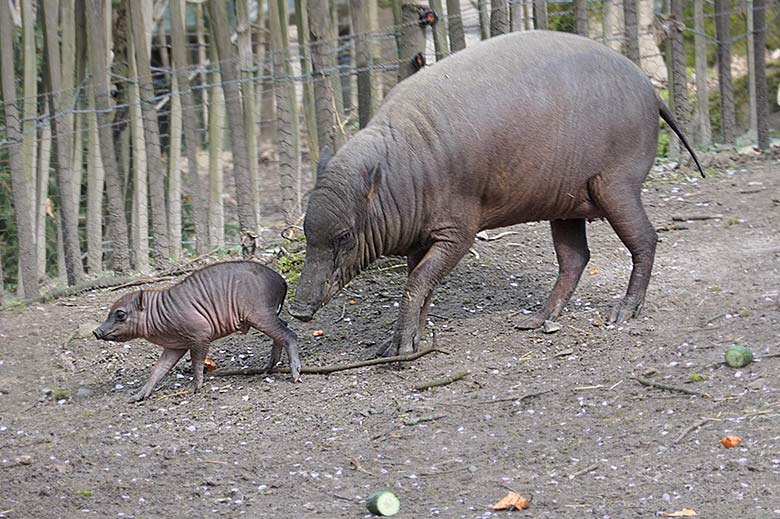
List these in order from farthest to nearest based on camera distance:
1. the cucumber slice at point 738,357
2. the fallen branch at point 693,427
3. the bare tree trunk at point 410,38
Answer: the bare tree trunk at point 410,38
the cucumber slice at point 738,357
the fallen branch at point 693,427

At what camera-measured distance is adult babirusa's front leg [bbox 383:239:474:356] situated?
6.12 metres

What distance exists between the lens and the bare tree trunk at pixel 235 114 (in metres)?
8.22

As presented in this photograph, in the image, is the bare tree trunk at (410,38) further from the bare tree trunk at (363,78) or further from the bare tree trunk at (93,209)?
the bare tree trunk at (93,209)

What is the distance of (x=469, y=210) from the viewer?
6.11 metres

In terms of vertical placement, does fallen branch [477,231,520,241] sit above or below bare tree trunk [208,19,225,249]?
below

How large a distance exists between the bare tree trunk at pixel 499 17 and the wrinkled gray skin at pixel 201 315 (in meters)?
2.97

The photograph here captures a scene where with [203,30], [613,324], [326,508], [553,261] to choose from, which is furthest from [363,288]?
[203,30]

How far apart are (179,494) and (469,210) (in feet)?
7.42

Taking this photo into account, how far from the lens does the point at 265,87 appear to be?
542 inches

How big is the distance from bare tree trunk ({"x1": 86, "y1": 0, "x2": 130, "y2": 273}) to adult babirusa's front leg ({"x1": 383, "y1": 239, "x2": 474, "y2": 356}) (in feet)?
10.3

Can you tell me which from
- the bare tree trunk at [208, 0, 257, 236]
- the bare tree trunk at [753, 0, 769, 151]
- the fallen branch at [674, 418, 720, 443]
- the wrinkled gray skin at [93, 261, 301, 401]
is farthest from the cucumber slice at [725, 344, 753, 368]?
the bare tree trunk at [753, 0, 769, 151]

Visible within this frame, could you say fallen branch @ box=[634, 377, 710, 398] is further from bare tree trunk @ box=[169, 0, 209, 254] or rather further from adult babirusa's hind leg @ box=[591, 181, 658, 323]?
bare tree trunk @ box=[169, 0, 209, 254]

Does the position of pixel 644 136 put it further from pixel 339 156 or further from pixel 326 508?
pixel 326 508

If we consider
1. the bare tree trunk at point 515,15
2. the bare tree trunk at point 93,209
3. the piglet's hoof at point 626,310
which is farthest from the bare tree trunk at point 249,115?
the piglet's hoof at point 626,310
